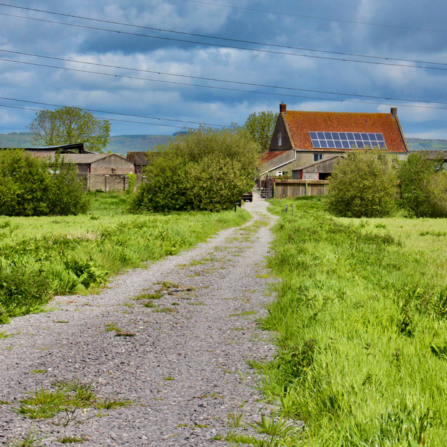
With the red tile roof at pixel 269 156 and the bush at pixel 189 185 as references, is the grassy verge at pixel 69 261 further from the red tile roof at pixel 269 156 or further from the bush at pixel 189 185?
the red tile roof at pixel 269 156

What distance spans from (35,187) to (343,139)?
5025 centimetres

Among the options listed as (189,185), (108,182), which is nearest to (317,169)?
(108,182)

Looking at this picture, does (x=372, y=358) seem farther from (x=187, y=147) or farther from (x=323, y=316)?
(x=187, y=147)

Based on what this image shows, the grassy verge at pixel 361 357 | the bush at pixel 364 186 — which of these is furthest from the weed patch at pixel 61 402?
the bush at pixel 364 186

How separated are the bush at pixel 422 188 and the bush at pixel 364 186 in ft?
6.52

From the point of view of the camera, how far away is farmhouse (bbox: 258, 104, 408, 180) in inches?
2662

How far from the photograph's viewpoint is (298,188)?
54.9m

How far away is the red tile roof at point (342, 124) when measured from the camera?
227 ft

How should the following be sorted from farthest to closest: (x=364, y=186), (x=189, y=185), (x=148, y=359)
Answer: (x=364, y=186) → (x=189, y=185) → (x=148, y=359)

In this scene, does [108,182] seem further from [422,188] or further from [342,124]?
[342,124]

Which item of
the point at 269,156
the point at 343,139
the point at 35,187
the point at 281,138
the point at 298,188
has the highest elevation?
the point at 281,138

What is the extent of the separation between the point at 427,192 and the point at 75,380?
34.5 m

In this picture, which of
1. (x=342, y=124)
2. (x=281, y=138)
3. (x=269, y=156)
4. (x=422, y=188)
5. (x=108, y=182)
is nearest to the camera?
(x=422, y=188)

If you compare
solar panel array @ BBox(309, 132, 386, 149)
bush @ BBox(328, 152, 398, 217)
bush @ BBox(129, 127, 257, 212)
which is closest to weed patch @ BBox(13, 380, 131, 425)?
bush @ BBox(129, 127, 257, 212)
